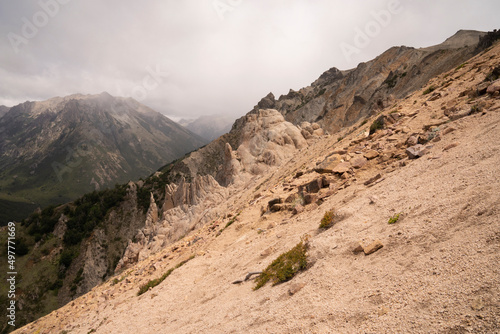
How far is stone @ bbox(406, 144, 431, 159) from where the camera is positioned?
9.59 metres

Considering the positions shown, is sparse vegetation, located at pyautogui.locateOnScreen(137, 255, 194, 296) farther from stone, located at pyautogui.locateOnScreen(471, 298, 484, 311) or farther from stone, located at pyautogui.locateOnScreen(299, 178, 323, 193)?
stone, located at pyautogui.locateOnScreen(471, 298, 484, 311)

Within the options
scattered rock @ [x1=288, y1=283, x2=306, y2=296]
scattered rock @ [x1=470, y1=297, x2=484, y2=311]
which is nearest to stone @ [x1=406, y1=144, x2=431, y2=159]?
scattered rock @ [x1=288, y1=283, x2=306, y2=296]

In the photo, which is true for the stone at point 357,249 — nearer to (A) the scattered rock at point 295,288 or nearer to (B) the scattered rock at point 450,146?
(A) the scattered rock at point 295,288

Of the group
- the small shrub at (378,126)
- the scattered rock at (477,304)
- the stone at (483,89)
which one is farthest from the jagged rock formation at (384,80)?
the scattered rock at (477,304)

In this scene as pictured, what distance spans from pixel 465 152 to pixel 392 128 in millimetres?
7119

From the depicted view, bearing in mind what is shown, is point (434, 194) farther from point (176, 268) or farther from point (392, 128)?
point (176, 268)

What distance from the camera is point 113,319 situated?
37.2ft

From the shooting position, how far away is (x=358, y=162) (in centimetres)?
1207

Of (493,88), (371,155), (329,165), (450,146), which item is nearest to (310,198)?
(329,165)

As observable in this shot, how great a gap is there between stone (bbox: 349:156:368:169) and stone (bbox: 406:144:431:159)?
6.86 ft

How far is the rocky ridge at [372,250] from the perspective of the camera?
3.85 metres

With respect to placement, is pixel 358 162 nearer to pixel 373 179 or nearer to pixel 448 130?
pixel 373 179

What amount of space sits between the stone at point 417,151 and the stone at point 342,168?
274 cm

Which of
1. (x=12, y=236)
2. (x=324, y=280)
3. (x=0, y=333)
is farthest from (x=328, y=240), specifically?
(x=12, y=236)
